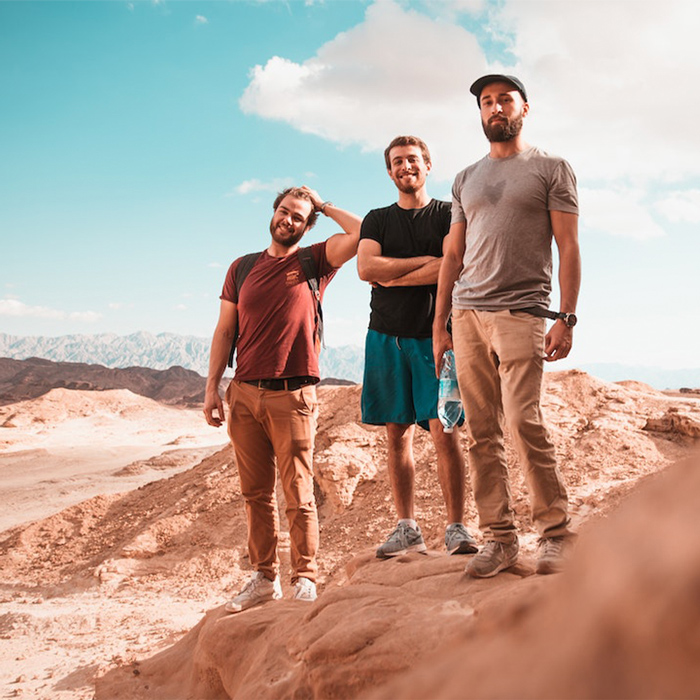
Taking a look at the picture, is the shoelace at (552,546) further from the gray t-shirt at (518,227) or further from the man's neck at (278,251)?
the man's neck at (278,251)

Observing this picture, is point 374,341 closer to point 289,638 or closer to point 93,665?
point 289,638

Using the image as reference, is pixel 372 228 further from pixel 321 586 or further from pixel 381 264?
pixel 321 586

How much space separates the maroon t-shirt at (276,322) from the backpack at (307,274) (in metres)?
0.03

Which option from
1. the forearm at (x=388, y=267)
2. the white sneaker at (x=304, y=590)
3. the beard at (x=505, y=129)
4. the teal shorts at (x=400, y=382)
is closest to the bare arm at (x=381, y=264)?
the forearm at (x=388, y=267)

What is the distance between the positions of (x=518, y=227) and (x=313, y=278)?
1.41 m

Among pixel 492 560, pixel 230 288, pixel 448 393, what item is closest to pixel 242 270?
pixel 230 288

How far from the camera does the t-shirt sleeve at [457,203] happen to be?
10.3ft

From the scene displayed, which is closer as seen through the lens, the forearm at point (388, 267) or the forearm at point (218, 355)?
the forearm at point (388, 267)

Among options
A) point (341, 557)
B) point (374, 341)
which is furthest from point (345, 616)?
point (341, 557)

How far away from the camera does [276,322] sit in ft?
12.2

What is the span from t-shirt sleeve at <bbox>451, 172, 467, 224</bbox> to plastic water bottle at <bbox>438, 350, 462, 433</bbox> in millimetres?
674

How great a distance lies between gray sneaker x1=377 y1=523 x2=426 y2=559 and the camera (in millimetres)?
3479

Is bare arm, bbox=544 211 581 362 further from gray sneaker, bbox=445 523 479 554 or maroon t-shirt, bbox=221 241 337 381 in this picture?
maroon t-shirt, bbox=221 241 337 381

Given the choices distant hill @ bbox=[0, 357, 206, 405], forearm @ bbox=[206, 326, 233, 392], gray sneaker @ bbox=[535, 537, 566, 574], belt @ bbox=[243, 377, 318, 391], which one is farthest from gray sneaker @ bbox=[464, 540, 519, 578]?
distant hill @ bbox=[0, 357, 206, 405]
